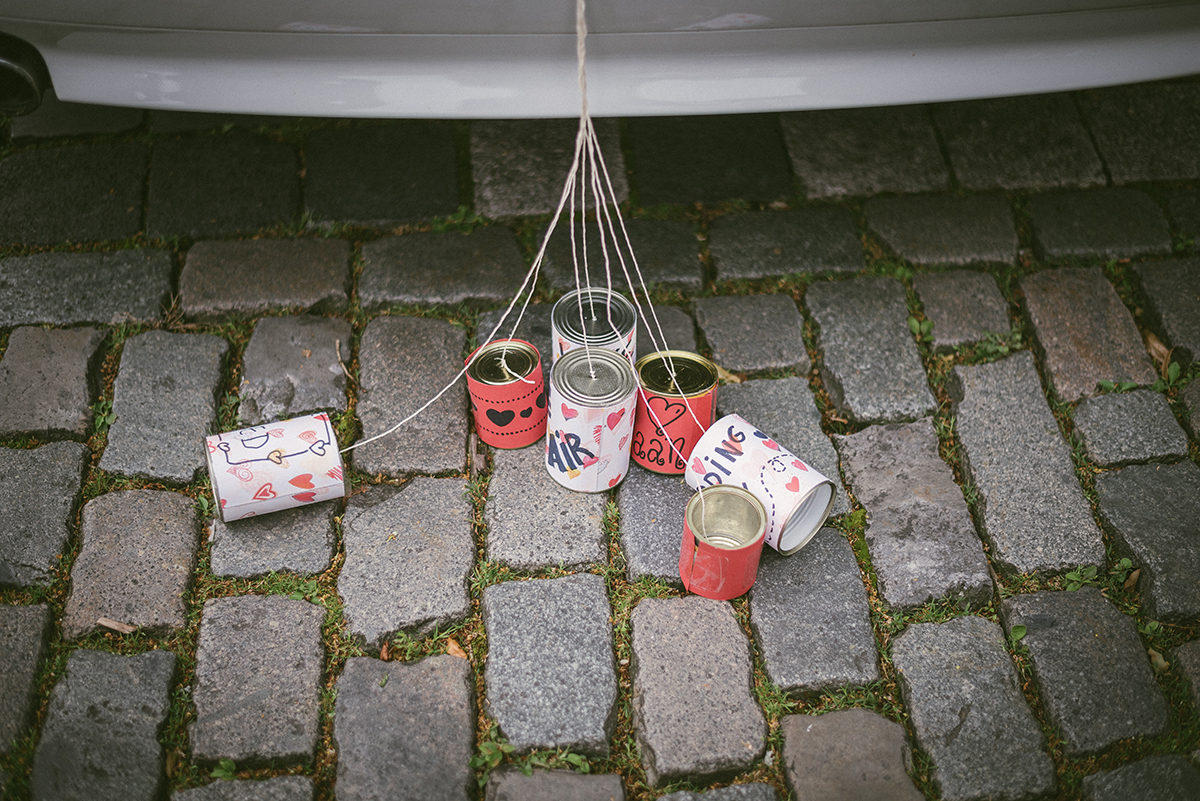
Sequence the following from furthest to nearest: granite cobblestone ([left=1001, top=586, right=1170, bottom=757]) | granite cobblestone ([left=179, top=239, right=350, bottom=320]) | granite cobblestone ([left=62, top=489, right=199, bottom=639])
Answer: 1. granite cobblestone ([left=179, top=239, right=350, bottom=320])
2. granite cobblestone ([left=62, top=489, right=199, bottom=639])
3. granite cobblestone ([left=1001, top=586, right=1170, bottom=757])

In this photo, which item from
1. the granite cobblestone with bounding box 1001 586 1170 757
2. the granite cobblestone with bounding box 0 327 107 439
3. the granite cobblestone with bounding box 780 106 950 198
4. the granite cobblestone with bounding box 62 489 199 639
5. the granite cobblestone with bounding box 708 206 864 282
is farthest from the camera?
the granite cobblestone with bounding box 780 106 950 198

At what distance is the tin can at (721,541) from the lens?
216 centimetres

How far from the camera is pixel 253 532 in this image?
238 centimetres

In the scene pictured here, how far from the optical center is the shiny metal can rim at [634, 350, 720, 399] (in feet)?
7.85

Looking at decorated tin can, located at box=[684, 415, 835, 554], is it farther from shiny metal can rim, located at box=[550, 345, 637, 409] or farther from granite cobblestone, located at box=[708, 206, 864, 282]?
granite cobblestone, located at box=[708, 206, 864, 282]

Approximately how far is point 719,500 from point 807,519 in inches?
8.8

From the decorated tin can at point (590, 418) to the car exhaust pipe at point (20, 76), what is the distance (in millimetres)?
1480

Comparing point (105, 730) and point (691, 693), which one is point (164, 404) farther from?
point (691, 693)

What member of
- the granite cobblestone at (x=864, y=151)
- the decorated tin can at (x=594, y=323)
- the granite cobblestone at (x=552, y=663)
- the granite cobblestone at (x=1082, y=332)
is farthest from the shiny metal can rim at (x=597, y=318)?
the granite cobblestone at (x=1082, y=332)

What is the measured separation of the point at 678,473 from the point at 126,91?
1.72 metres

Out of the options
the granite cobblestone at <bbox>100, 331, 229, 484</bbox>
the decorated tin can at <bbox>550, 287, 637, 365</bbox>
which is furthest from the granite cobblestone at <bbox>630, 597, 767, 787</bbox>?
the granite cobblestone at <bbox>100, 331, 229, 484</bbox>

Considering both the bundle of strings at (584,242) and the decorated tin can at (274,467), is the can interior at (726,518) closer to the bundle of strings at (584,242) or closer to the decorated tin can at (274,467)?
the bundle of strings at (584,242)

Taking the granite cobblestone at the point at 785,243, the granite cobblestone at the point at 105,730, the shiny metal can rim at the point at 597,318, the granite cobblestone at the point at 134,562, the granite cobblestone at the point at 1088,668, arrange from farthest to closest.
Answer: the granite cobblestone at the point at 785,243 < the shiny metal can rim at the point at 597,318 < the granite cobblestone at the point at 134,562 < the granite cobblestone at the point at 1088,668 < the granite cobblestone at the point at 105,730

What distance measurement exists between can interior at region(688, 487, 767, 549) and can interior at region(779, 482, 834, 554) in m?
0.09
